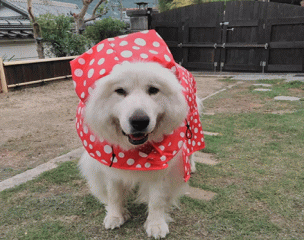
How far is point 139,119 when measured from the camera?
58.1 inches

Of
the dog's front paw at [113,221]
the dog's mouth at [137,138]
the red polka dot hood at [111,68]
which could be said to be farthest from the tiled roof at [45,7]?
the dog's mouth at [137,138]

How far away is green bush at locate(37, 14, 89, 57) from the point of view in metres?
10.9

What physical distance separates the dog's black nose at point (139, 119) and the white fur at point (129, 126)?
0.9 inches

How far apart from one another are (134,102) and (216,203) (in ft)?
4.35

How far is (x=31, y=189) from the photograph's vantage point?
2.56 m

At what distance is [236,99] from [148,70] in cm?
508

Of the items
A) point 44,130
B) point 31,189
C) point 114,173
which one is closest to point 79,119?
point 114,173

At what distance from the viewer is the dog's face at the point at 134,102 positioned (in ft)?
4.94

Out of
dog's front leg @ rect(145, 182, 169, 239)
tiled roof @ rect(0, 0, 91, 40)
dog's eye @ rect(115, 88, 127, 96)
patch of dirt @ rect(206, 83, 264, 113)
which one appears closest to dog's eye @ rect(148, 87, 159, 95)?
dog's eye @ rect(115, 88, 127, 96)

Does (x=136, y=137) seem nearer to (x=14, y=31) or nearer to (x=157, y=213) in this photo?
(x=157, y=213)

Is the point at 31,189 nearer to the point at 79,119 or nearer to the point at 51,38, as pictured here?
the point at 79,119

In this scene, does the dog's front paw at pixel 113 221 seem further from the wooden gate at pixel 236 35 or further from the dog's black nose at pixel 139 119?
the wooden gate at pixel 236 35

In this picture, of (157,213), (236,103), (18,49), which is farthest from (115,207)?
(18,49)

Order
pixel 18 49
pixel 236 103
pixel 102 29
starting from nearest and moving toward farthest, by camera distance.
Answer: pixel 236 103, pixel 102 29, pixel 18 49
